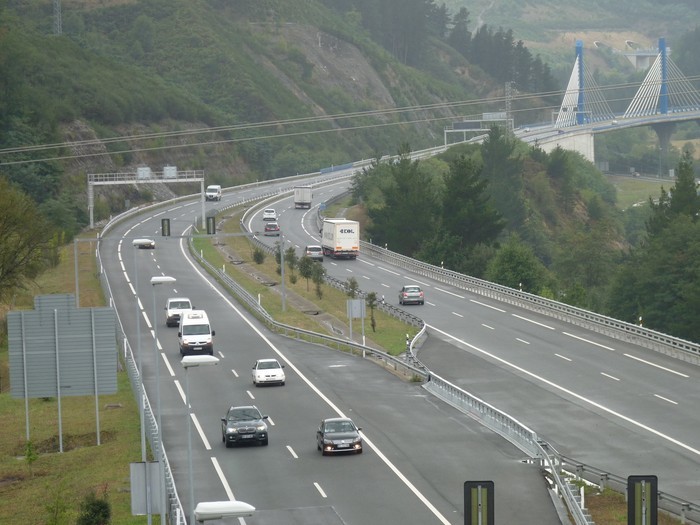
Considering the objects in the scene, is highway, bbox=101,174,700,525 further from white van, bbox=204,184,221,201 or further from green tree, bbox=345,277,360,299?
white van, bbox=204,184,221,201

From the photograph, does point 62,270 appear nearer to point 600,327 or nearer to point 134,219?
point 134,219

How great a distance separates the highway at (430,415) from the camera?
37438 mm

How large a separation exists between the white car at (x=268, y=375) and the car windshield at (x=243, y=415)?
1095 centimetres

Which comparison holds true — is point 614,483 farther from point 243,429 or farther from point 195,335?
point 195,335

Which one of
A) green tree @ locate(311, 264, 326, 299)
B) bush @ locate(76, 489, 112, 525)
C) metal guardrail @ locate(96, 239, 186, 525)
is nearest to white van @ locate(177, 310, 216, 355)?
metal guardrail @ locate(96, 239, 186, 525)

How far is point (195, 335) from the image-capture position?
65.9 meters

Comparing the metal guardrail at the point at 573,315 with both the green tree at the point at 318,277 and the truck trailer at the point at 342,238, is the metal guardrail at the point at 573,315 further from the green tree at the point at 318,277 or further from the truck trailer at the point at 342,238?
the green tree at the point at 318,277

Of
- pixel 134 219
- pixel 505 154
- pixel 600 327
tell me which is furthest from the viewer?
pixel 505 154

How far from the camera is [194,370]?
61.5 m

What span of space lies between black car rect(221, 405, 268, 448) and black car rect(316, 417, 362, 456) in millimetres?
2226

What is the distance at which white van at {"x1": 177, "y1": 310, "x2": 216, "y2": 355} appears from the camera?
65375 mm

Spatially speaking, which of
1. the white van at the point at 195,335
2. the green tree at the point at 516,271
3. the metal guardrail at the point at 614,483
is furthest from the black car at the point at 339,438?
the green tree at the point at 516,271

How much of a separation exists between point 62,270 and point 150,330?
2924cm

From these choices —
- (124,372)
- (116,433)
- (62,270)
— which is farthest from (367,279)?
(116,433)
